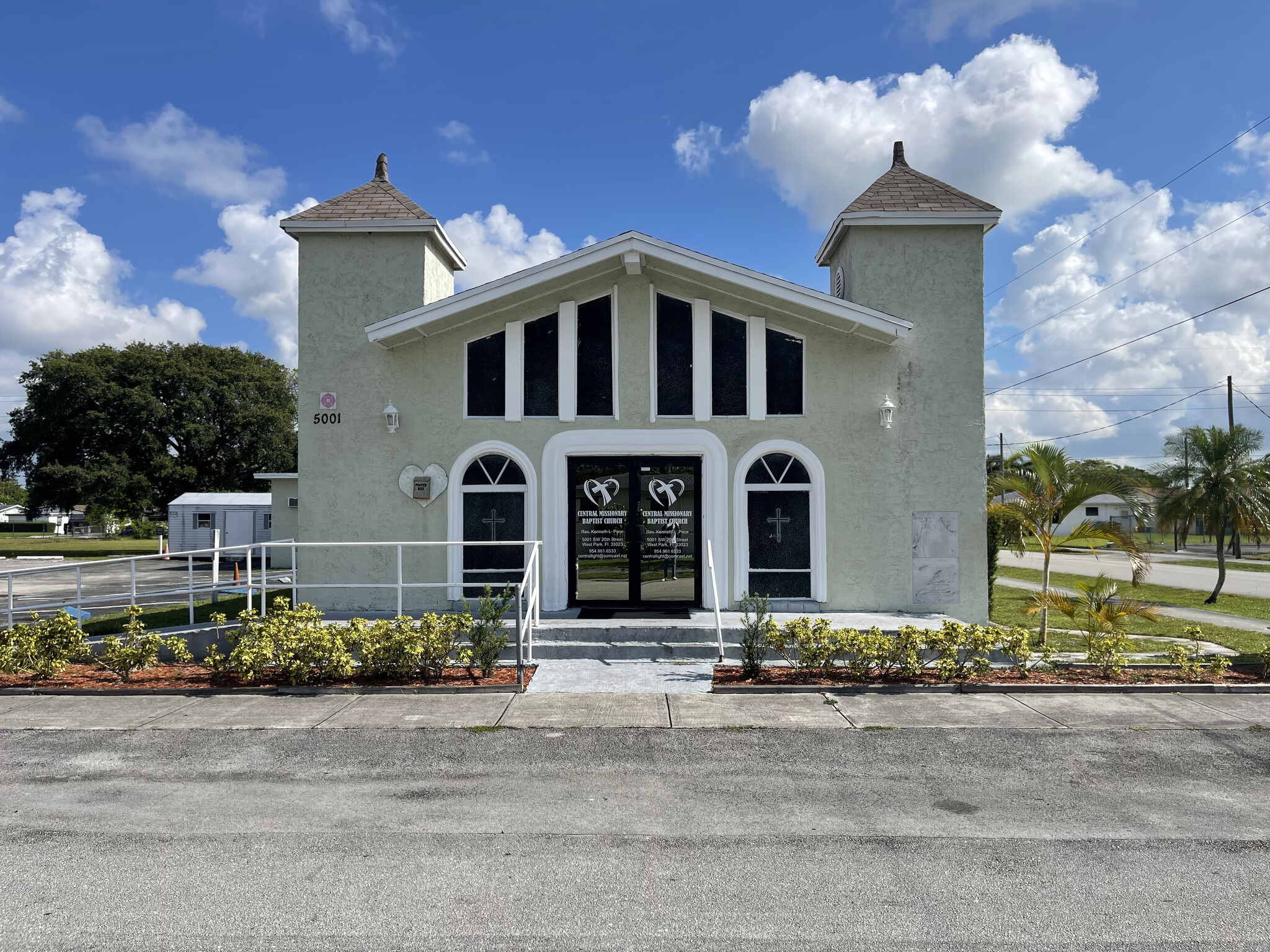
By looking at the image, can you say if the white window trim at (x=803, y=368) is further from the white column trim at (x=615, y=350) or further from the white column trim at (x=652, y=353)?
the white column trim at (x=615, y=350)

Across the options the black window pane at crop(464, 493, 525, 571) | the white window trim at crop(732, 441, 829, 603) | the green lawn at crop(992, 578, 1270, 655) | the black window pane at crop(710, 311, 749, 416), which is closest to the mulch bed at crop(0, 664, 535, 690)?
the black window pane at crop(464, 493, 525, 571)

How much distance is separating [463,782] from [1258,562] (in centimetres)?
4032

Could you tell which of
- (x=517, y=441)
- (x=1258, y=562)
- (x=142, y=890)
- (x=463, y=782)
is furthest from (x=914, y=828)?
(x=1258, y=562)

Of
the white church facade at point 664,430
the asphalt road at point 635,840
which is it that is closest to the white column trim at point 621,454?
the white church facade at point 664,430

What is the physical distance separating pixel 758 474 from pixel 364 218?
6.83 meters

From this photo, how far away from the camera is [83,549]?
1746 inches

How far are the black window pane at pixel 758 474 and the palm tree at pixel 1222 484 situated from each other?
1416 cm

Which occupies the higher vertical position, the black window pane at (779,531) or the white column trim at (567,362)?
the white column trim at (567,362)

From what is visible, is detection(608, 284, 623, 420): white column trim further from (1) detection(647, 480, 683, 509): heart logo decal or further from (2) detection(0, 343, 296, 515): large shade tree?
(2) detection(0, 343, 296, 515): large shade tree

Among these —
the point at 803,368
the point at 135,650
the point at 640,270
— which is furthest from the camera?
the point at 803,368

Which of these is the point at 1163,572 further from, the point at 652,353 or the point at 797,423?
the point at 652,353

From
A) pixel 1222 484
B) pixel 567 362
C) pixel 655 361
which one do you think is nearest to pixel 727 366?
pixel 655 361

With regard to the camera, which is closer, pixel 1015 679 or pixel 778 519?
pixel 1015 679

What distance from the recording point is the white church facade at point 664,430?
1191cm
